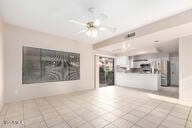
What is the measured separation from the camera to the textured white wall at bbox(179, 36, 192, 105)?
147 inches

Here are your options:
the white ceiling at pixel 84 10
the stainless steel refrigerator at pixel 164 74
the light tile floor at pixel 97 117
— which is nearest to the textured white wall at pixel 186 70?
the light tile floor at pixel 97 117

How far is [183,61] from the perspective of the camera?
12.8 feet

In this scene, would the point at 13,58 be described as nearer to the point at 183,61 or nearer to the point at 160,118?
the point at 160,118

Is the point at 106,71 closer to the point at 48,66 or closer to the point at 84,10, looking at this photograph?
the point at 48,66

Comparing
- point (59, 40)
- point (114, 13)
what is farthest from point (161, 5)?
point (59, 40)

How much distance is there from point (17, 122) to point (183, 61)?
17.9 feet

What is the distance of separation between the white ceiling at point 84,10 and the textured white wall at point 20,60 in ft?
1.81

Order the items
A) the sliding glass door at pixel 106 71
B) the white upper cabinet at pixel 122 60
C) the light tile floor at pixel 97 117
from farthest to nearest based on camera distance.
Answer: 1. the white upper cabinet at pixel 122 60
2. the sliding glass door at pixel 106 71
3. the light tile floor at pixel 97 117

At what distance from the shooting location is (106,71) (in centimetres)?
771

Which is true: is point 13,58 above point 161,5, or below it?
below

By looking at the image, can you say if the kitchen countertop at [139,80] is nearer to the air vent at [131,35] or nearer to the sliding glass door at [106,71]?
the sliding glass door at [106,71]

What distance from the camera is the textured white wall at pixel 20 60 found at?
3613mm

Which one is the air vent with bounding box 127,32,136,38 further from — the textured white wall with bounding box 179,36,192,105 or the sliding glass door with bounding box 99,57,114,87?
the sliding glass door with bounding box 99,57,114,87

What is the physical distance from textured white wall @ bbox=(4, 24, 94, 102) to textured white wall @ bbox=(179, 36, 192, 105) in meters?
4.43
